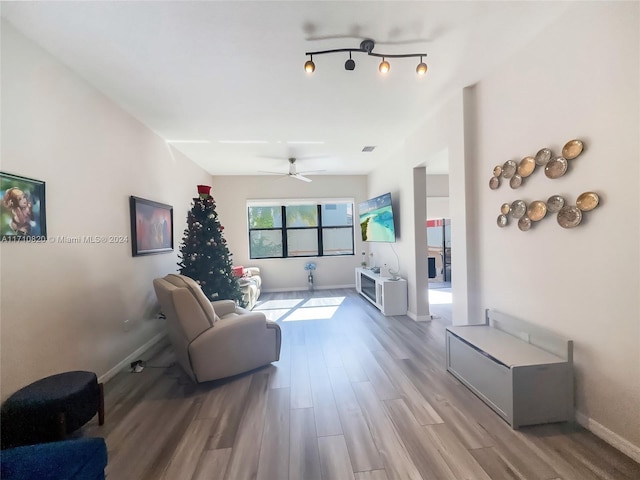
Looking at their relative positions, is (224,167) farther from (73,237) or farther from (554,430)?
(554,430)

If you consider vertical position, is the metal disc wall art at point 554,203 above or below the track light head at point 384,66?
below

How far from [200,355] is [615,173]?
10.9 feet

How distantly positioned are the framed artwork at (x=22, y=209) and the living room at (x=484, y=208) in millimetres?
68

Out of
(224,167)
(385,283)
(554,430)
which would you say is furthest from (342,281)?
(554,430)

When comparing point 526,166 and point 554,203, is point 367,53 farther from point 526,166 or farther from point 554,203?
point 554,203

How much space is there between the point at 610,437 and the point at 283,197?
6.21m

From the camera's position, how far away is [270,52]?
2.19m

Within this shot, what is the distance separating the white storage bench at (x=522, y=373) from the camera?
1.90 meters

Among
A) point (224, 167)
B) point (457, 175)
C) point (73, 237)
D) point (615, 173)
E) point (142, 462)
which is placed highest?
point (224, 167)

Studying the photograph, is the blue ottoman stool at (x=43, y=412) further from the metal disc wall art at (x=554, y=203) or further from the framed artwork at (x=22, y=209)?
the metal disc wall art at (x=554, y=203)

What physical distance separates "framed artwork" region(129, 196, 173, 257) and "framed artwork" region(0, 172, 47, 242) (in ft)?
3.84

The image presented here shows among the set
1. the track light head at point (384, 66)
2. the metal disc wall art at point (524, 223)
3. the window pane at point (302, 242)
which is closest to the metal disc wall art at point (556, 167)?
the metal disc wall art at point (524, 223)

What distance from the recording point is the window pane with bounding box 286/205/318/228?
7035mm

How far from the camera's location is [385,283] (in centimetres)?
459
